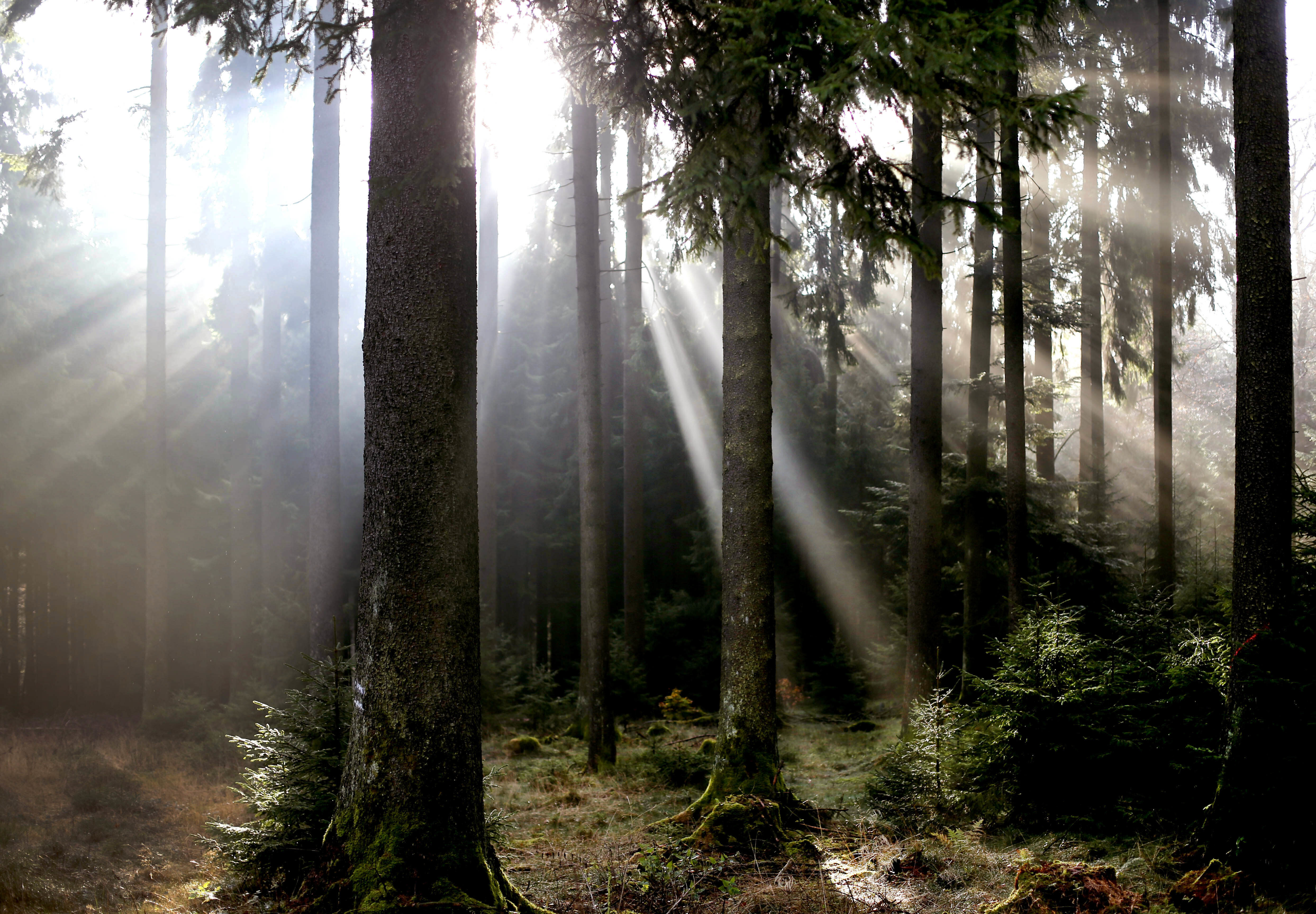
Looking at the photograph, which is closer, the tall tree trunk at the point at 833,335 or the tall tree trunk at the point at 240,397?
the tall tree trunk at the point at 833,335

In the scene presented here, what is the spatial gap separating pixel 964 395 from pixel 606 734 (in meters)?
11.0

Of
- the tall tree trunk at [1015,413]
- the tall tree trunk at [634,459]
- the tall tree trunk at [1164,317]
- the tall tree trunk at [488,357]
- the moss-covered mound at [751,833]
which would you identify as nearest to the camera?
the moss-covered mound at [751,833]

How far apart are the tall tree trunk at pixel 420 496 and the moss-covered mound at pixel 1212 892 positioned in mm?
4307

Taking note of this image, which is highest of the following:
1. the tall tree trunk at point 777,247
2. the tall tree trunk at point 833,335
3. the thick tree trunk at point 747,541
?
the tall tree trunk at point 777,247

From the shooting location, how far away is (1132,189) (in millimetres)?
16719

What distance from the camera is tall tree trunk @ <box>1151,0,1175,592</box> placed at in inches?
539

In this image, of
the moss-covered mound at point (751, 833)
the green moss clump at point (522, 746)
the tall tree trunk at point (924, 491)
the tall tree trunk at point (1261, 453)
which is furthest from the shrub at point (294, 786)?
the tall tree trunk at point (924, 491)

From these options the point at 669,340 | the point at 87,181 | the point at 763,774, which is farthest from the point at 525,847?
the point at 87,181

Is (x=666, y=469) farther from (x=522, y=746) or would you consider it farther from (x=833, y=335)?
(x=522, y=746)

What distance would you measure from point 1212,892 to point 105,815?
12177 millimetres

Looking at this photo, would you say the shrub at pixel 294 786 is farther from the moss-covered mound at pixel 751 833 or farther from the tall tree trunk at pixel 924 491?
the tall tree trunk at pixel 924 491

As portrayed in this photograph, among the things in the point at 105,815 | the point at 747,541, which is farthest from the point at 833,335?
the point at 105,815

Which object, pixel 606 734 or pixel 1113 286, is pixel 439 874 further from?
pixel 1113 286

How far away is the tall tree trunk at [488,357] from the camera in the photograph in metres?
16.1
